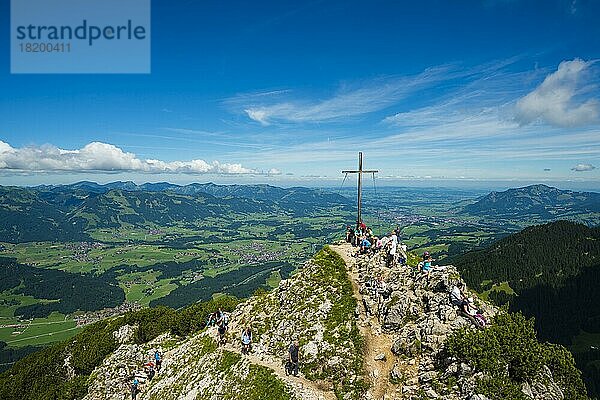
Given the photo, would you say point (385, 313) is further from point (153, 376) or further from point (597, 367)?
point (597, 367)

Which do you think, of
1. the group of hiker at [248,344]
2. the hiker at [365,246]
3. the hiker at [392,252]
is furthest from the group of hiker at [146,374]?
the hiker at [392,252]

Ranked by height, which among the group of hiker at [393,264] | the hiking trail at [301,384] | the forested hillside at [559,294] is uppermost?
the group of hiker at [393,264]

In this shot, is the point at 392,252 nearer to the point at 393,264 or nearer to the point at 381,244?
the point at 393,264

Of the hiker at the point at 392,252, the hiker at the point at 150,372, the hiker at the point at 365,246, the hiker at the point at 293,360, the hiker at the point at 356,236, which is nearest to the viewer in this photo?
the hiker at the point at 293,360

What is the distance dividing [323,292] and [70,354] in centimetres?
4912

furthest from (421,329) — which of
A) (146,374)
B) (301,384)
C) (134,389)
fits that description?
(146,374)

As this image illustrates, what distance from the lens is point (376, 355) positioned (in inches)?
1098

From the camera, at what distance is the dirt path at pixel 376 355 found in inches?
969

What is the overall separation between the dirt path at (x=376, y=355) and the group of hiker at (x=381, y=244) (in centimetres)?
488

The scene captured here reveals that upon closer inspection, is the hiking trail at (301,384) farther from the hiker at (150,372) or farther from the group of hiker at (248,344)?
the hiker at (150,372)

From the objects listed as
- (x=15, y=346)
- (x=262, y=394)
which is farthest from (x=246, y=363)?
(x=15, y=346)

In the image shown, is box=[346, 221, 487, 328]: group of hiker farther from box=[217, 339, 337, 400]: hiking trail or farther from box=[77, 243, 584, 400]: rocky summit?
box=[217, 339, 337, 400]: hiking trail

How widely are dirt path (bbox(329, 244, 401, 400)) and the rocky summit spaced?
0.08m

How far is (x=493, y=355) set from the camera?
22859 mm
